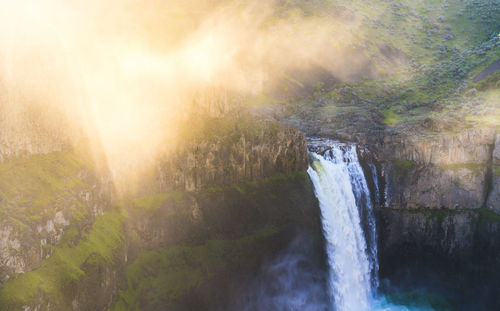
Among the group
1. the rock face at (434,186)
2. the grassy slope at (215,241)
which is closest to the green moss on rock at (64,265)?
the grassy slope at (215,241)

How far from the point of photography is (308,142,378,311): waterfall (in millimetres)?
42938

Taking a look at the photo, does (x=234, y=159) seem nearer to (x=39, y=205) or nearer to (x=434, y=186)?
(x=39, y=205)

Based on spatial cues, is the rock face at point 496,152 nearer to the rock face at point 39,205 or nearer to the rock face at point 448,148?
the rock face at point 448,148

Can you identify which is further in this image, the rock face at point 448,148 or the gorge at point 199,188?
the rock face at point 448,148

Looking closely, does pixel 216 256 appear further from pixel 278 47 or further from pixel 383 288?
pixel 278 47

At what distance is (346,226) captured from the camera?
44.9 metres

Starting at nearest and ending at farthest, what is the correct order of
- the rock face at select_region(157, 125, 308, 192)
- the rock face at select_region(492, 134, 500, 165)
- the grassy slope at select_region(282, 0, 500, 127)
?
Answer: the rock face at select_region(157, 125, 308, 192) → the rock face at select_region(492, 134, 500, 165) → the grassy slope at select_region(282, 0, 500, 127)

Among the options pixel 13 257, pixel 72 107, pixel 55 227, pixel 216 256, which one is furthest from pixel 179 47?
pixel 13 257

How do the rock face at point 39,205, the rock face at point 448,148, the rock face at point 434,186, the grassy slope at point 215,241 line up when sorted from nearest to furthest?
the rock face at point 39,205, the grassy slope at point 215,241, the rock face at point 434,186, the rock face at point 448,148

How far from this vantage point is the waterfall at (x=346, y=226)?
4294 cm

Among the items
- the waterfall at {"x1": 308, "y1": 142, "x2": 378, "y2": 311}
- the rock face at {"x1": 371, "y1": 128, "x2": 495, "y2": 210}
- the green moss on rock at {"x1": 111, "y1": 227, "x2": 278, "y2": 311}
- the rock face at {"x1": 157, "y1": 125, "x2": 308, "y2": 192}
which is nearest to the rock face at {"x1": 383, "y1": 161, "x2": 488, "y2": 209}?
the rock face at {"x1": 371, "y1": 128, "x2": 495, "y2": 210}

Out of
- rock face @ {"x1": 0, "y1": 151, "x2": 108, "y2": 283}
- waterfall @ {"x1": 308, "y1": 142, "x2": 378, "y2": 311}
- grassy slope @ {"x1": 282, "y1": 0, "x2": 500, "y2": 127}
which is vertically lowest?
waterfall @ {"x1": 308, "y1": 142, "x2": 378, "y2": 311}

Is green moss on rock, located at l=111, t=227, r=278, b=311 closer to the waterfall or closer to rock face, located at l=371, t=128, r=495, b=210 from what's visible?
the waterfall

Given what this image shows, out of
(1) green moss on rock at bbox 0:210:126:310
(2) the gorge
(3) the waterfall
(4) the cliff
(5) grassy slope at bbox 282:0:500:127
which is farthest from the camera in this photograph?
(5) grassy slope at bbox 282:0:500:127
